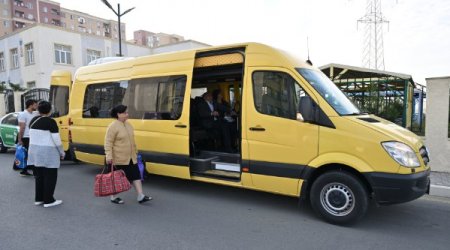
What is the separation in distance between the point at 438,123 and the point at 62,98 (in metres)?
Answer: 9.69

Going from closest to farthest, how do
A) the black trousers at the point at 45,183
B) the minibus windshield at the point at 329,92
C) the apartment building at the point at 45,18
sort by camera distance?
the minibus windshield at the point at 329,92 → the black trousers at the point at 45,183 → the apartment building at the point at 45,18

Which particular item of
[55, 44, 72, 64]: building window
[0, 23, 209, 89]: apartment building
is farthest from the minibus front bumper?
[55, 44, 72, 64]: building window

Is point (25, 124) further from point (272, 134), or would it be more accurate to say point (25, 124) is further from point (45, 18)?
point (45, 18)

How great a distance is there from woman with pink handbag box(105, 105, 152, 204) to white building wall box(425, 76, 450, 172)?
21.5 ft

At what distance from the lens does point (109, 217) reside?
15.4 feet

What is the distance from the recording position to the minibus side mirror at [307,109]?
4.27m

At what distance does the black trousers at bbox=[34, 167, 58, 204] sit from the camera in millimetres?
5207

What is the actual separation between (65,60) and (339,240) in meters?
27.3

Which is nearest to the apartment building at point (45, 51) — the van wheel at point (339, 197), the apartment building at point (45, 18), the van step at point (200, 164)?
the van step at point (200, 164)

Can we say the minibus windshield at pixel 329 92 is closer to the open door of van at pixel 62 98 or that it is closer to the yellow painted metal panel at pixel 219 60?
the yellow painted metal panel at pixel 219 60

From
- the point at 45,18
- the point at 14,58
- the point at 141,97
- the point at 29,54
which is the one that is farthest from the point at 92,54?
the point at 45,18

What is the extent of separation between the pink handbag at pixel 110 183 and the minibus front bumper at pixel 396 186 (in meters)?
3.58

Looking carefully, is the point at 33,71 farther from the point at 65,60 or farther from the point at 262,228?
the point at 262,228

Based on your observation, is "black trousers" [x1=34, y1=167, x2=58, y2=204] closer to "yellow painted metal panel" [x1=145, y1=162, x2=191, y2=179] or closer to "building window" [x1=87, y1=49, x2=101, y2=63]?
"yellow painted metal panel" [x1=145, y1=162, x2=191, y2=179]
